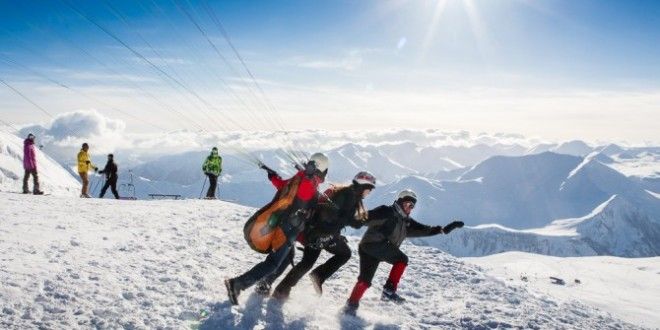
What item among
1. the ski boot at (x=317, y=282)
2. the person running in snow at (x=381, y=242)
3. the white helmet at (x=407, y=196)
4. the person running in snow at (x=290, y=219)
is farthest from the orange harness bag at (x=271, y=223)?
the white helmet at (x=407, y=196)

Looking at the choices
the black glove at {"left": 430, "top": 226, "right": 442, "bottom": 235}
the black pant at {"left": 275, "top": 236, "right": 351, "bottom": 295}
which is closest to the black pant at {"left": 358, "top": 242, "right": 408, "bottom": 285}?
the black pant at {"left": 275, "top": 236, "right": 351, "bottom": 295}

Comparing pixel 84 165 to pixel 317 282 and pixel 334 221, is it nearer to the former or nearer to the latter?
pixel 317 282

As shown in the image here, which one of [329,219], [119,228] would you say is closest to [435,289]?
[329,219]

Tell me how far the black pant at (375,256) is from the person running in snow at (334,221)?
38cm

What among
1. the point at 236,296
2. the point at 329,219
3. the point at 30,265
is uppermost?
the point at 329,219

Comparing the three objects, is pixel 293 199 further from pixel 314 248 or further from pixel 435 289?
pixel 435 289

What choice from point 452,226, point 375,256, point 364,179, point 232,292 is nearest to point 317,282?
point 375,256

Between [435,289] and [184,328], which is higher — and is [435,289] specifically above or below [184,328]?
above

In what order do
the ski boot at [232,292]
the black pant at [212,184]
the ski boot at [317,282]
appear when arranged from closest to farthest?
the ski boot at [232,292], the ski boot at [317,282], the black pant at [212,184]

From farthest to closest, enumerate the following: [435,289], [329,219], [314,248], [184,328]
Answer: [435,289], [314,248], [329,219], [184,328]

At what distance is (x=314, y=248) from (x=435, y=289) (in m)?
4.10

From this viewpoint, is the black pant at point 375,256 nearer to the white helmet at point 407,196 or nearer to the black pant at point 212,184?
the white helmet at point 407,196

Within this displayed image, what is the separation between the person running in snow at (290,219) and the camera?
7.87 meters

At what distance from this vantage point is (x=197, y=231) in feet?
45.7
